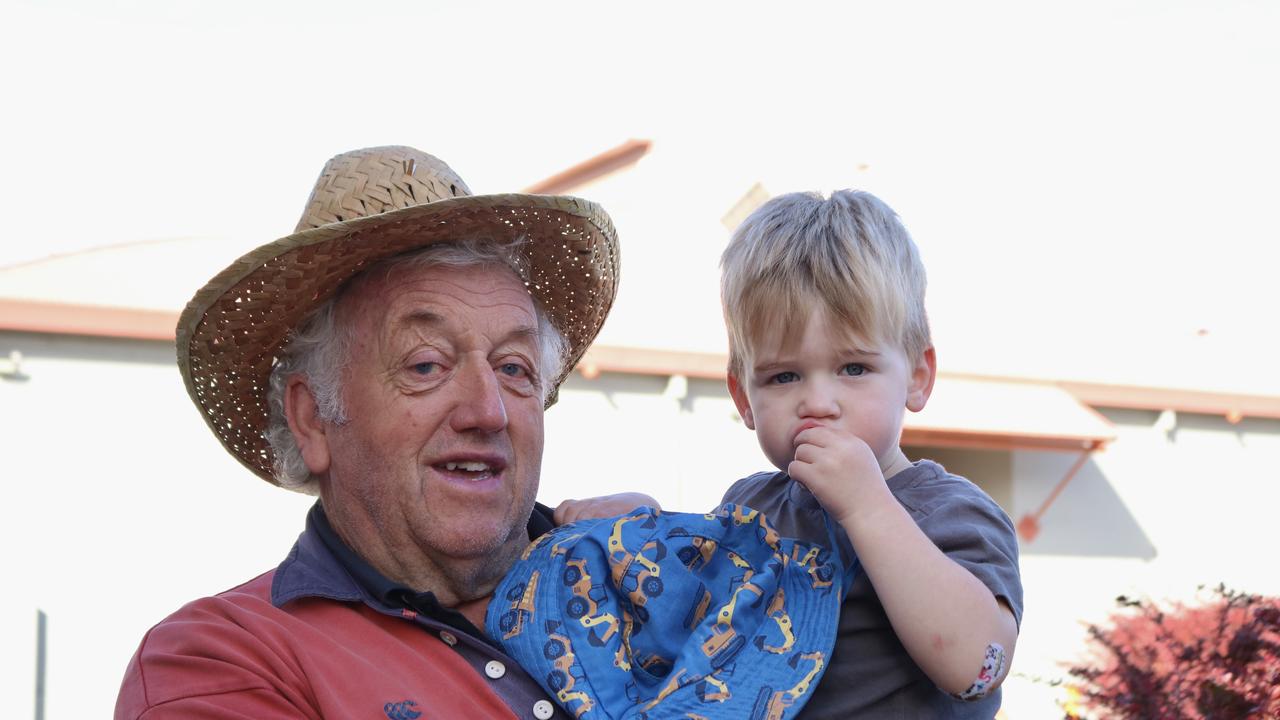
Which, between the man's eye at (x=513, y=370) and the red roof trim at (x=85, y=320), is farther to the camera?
the red roof trim at (x=85, y=320)

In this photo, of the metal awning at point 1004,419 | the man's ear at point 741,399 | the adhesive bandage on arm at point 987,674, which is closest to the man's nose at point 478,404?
the man's ear at point 741,399

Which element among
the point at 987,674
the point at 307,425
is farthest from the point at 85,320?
the point at 987,674

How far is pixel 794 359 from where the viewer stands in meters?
2.22

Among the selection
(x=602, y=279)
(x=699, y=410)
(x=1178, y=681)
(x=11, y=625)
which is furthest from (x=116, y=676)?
(x=1178, y=681)

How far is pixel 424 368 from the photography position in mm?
2443

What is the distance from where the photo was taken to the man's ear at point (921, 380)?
2.37 metres

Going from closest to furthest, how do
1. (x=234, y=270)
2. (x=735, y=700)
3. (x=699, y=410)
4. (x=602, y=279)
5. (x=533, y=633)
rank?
1. (x=735, y=700)
2. (x=533, y=633)
3. (x=234, y=270)
4. (x=602, y=279)
5. (x=699, y=410)

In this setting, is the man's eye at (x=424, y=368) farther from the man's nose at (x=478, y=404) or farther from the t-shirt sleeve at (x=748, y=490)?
the t-shirt sleeve at (x=748, y=490)

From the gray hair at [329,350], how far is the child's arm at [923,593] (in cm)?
93

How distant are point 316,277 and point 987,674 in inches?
61.7

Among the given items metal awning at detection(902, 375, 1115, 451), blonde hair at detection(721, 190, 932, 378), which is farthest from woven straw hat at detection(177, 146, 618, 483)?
metal awning at detection(902, 375, 1115, 451)

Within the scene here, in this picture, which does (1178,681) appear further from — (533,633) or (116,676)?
(116,676)

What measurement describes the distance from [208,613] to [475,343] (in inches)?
29.8

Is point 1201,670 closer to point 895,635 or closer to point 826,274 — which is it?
point 895,635
